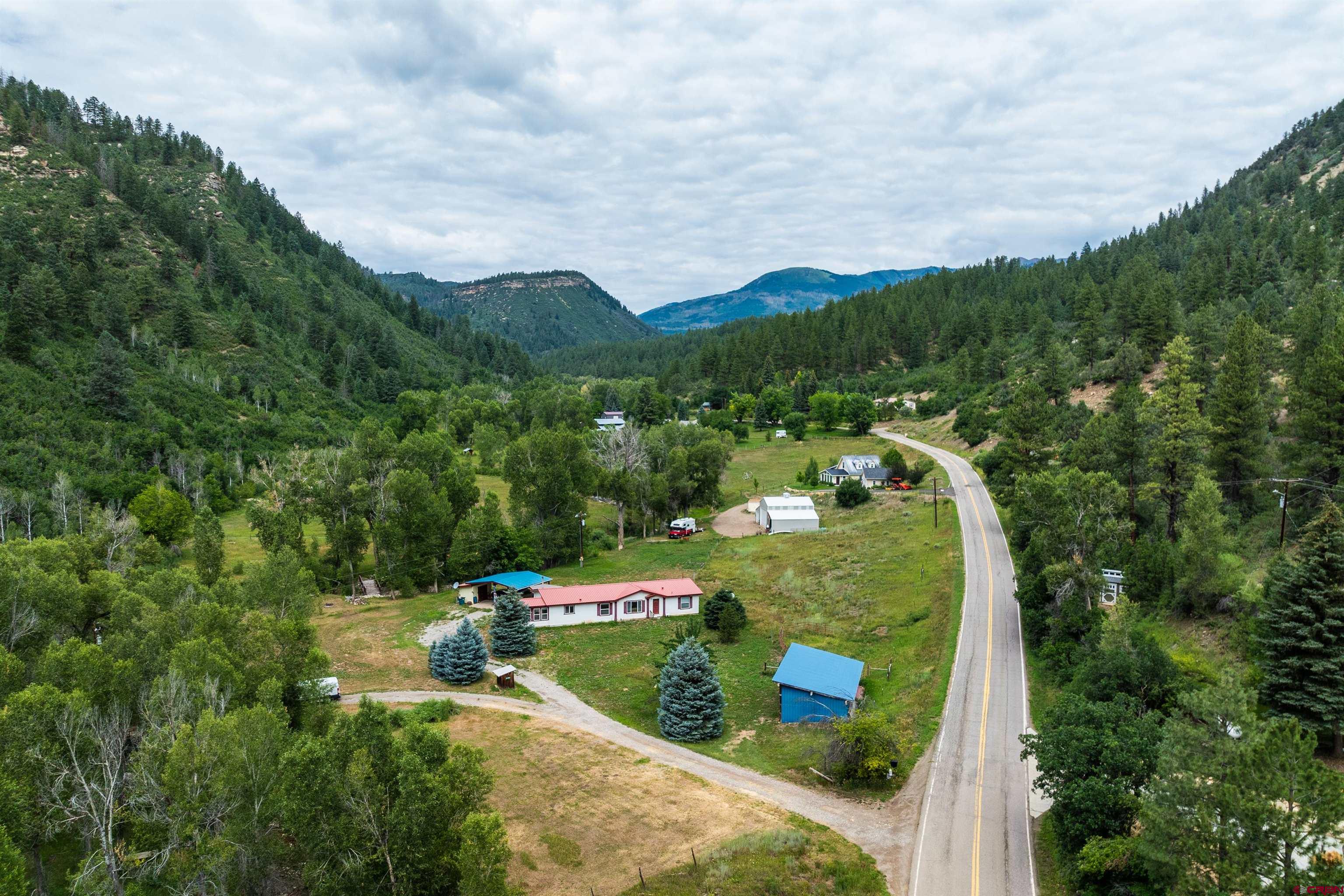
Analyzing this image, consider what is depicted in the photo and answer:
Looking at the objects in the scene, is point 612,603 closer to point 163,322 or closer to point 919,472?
point 919,472

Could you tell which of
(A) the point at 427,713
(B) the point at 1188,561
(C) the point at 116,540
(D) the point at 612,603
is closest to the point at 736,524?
(D) the point at 612,603

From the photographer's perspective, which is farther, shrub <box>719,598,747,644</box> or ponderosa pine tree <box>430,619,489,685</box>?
shrub <box>719,598,747,644</box>

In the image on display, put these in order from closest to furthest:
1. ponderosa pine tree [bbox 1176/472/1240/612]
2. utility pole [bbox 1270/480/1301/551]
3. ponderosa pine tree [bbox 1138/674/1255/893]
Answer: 1. ponderosa pine tree [bbox 1138/674/1255/893]
2. utility pole [bbox 1270/480/1301/551]
3. ponderosa pine tree [bbox 1176/472/1240/612]

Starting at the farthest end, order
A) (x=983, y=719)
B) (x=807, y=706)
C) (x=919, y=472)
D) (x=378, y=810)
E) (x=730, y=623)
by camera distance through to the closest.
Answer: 1. (x=919, y=472)
2. (x=730, y=623)
3. (x=807, y=706)
4. (x=983, y=719)
5. (x=378, y=810)

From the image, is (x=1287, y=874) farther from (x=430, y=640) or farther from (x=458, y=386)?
(x=458, y=386)

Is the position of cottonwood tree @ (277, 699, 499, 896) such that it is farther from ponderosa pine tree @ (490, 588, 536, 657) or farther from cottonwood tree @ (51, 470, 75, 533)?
cottonwood tree @ (51, 470, 75, 533)

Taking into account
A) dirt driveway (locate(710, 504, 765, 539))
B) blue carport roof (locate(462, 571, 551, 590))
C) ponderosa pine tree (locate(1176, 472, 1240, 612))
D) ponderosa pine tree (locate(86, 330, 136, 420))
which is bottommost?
blue carport roof (locate(462, 571, 551, 590))

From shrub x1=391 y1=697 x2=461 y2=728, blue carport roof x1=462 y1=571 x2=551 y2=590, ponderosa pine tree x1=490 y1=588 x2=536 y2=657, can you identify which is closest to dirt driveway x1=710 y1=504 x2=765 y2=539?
blue carport roof x1=462 y1=571 x2=551 y2=590
